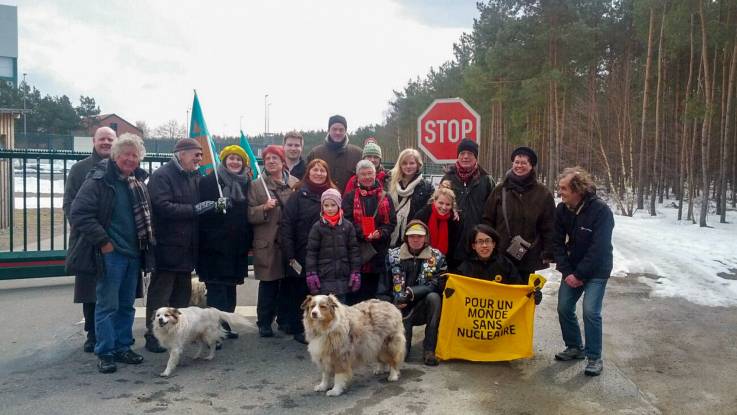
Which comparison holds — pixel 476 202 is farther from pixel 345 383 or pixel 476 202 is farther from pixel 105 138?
pixel 105 138

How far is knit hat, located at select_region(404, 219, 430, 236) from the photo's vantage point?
19.5 ft

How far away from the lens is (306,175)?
657 cm

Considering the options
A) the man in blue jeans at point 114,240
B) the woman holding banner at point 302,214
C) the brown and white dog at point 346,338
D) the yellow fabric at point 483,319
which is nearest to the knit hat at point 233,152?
the woman holding banner at point 302,214

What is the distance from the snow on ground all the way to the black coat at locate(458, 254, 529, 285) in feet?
13.9

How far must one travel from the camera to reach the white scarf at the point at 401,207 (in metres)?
6.60

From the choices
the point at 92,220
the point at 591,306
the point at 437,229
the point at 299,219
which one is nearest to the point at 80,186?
the point at 92,220

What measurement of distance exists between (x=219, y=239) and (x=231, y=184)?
25.6 inches

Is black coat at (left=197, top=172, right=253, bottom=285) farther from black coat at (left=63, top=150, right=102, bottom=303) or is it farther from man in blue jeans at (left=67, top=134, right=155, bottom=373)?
black coat at (left=63, top=150, right=102, bottom=303)

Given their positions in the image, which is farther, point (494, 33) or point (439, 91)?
point (439, 91)

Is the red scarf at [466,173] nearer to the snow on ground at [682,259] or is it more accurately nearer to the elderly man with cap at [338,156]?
the elderly man with cap at [338,156]

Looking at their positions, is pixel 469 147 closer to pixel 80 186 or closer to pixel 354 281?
pixel 354 281

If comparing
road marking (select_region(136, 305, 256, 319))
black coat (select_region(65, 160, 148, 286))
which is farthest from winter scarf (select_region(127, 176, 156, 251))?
road marking (select_region(136, 305, 256, 319))

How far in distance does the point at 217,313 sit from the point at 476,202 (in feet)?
10.4

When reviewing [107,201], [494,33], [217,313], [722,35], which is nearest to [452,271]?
[217,313]
